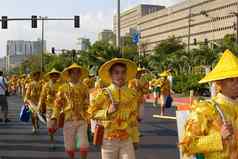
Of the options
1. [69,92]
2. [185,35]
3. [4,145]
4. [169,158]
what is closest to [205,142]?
[69,92]

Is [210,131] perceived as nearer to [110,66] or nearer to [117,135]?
[117,135]

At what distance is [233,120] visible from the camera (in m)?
4.34

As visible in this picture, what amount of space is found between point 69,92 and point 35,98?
670cm

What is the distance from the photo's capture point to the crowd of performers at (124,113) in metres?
4.27

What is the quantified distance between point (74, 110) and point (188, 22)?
380 ft

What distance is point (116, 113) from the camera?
6.64 metres

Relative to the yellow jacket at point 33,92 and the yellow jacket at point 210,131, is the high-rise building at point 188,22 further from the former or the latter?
the yellow jacket at point 210,131

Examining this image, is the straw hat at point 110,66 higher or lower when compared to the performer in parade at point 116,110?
higher

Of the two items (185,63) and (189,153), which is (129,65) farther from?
(185,63)

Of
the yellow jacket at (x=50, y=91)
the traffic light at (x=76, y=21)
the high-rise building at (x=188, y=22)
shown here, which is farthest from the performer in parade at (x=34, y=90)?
the high-rise building at (x=188, y=22)

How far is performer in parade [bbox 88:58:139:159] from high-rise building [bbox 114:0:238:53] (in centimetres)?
9201

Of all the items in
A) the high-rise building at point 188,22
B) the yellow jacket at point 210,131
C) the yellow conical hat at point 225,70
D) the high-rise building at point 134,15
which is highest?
the high-rise building at point 134,15

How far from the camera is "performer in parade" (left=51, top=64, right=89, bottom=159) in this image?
888 centimetres

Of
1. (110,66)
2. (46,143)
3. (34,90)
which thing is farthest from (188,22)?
(110,66)
